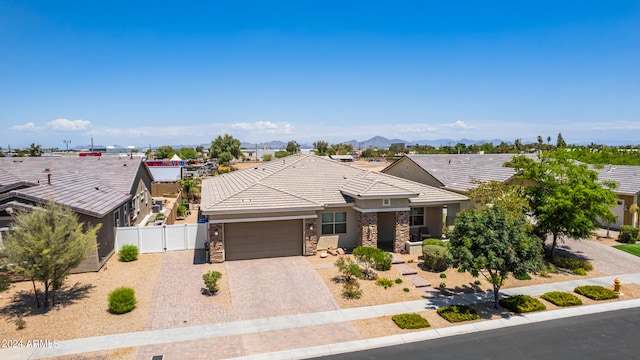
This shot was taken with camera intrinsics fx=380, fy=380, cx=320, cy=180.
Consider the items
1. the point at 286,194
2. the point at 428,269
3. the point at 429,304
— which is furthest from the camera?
the point at 286,194

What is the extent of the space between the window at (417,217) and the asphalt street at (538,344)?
11687 mm

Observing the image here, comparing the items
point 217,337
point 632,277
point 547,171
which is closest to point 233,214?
point 217,337

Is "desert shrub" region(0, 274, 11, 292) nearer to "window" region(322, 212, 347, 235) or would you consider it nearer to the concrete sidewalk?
the concrete sidewalk

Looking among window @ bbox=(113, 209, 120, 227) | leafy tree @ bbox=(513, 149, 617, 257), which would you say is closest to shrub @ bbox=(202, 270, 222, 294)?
window @ bbox=(113, 209, 120, 227)

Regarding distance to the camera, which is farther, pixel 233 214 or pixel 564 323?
pixel 233 214

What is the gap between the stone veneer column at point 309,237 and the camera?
2192 centimetres

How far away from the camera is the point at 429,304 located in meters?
16.0

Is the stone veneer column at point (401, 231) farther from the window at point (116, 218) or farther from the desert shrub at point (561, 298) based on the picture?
the window at point (116, 218)

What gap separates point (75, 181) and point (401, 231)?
2042 cm

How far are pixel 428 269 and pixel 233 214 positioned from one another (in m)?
10.8

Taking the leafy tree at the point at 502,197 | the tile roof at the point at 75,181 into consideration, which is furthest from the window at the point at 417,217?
the tile roof at the point at 75,181

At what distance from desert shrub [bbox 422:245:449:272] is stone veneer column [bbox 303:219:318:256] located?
626cm

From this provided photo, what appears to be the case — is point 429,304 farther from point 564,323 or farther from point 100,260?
point 100,260

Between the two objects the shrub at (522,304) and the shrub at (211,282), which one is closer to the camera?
the shrub at (522,304)
